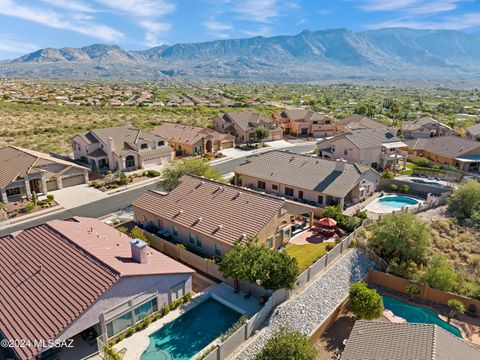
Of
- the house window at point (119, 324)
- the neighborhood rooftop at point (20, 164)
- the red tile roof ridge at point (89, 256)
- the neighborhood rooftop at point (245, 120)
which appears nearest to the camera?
the house window at point (119, 324)

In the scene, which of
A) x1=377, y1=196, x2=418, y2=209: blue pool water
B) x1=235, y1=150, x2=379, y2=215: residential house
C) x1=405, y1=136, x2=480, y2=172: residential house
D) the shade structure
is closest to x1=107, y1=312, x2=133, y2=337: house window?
the shade structure

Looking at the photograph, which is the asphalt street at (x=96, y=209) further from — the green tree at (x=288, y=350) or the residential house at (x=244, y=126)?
the residential house at (x=244, y=126)

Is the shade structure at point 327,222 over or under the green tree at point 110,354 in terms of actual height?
over

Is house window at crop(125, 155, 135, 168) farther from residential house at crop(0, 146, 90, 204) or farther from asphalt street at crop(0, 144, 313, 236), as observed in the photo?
asphalt street at crop(0, 144, 313, 236)

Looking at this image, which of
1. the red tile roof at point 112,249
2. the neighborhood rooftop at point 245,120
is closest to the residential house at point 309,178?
the red tile roof at point 112,249

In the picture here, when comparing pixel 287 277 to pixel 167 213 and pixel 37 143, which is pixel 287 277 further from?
pixel 37 143

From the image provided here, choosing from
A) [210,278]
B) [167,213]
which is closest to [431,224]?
[210,278]
